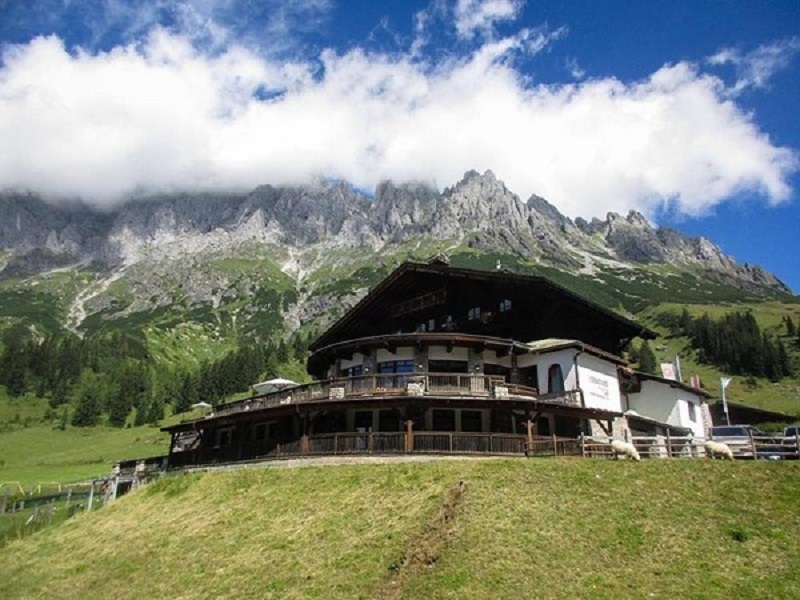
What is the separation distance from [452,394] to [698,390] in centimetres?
2667

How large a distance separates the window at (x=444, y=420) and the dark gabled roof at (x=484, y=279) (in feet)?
35.0

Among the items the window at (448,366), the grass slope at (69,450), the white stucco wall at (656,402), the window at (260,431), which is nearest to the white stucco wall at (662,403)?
the white stucco wall at (656,402)

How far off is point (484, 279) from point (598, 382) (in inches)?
411

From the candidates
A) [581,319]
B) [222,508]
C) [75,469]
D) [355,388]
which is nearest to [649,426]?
[581,319]

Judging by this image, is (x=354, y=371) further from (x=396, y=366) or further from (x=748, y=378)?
(x=748, y=378)

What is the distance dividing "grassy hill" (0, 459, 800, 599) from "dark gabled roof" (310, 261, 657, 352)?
17.6 m

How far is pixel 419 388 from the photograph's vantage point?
3553 centimetres

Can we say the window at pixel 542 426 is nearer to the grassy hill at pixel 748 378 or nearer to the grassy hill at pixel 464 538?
the grassy hill at pixel 464 538

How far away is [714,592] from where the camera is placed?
1658cm

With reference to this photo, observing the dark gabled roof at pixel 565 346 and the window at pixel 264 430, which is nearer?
the dark gabled roof at pixel 565 346

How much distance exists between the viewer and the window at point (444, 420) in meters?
38.4

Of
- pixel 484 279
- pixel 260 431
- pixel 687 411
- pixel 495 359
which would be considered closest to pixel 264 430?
pixel 260 431

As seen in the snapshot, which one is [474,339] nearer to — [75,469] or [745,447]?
[745,447]

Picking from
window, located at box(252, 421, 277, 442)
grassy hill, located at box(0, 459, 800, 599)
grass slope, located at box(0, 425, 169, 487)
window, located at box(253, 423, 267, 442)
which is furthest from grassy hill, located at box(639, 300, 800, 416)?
grass slope, located at box(0, 425, 169, 487)
